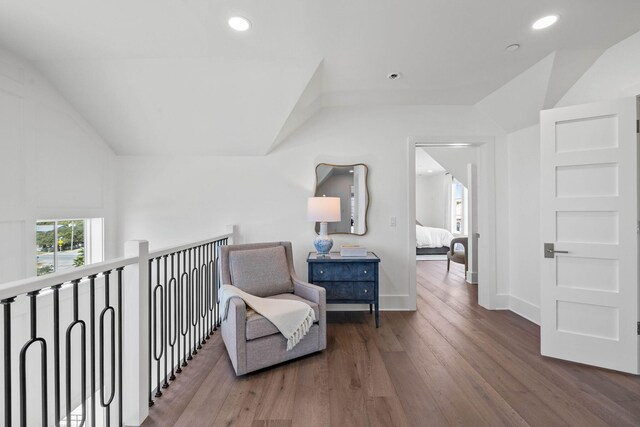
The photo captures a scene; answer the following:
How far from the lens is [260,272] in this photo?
2.69 meters

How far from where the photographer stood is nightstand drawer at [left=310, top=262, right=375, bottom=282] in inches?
118

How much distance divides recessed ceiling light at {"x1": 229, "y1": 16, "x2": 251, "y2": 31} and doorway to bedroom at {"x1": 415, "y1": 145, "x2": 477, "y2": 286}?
2622mm

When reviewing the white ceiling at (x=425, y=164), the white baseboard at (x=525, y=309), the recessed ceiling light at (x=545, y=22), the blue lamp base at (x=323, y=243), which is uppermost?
the recessed ceiling light at (x=545, y=22)

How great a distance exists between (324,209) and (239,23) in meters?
1.76

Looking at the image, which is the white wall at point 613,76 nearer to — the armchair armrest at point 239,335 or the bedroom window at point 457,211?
the armchair armrest at point 239,335

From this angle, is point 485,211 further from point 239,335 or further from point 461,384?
point 239,335

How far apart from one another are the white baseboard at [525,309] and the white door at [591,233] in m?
0.78

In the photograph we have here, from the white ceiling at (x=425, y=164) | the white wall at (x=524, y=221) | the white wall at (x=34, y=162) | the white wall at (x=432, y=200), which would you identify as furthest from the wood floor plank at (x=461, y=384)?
the white wall at (x=432, y=200)

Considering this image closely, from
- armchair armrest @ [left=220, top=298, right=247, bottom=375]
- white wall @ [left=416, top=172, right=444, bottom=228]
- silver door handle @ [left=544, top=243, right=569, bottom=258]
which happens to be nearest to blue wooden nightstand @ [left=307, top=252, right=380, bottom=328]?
armchair armrest @ [left=220, top=298, right=247, bottom=375]

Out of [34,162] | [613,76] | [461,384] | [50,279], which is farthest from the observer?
[34,162]

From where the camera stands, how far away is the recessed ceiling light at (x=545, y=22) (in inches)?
80.9

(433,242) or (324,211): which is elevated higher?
(324,211)

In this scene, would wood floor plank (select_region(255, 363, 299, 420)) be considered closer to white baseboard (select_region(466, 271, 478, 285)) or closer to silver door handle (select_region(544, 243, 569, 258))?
silver door handle (select_region(544, 243, 569, 258))

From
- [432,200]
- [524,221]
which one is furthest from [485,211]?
[432,200]
